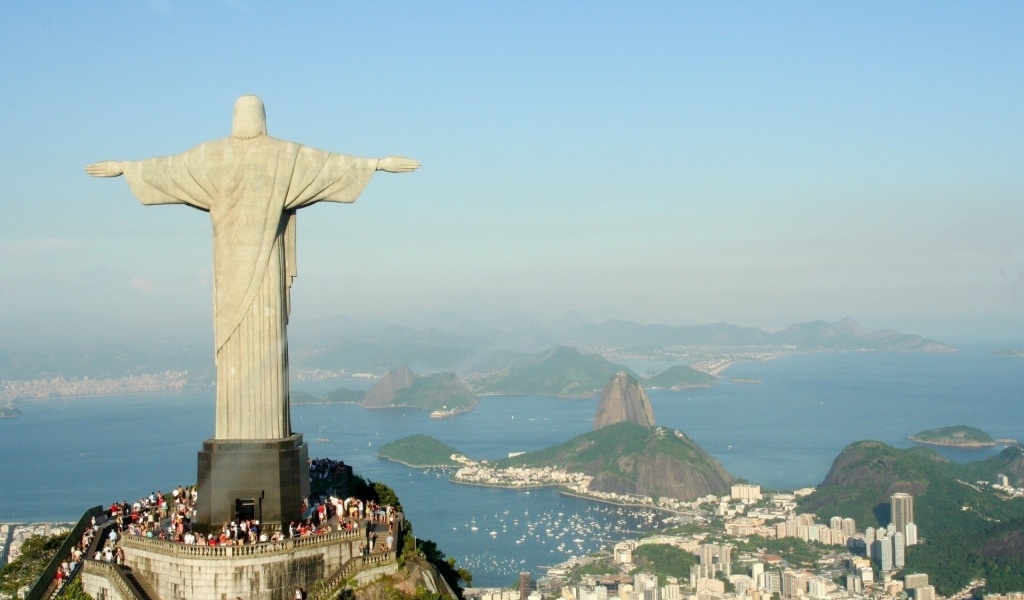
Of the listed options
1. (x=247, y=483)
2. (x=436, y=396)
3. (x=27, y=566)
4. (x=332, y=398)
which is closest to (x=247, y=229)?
(x=247, y=483)

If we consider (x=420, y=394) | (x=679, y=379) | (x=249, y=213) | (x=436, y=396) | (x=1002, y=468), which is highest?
(x=249, y=213)

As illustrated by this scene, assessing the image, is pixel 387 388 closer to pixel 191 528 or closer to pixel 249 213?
pixel 191 528

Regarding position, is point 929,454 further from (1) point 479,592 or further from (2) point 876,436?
(1) point 479,592

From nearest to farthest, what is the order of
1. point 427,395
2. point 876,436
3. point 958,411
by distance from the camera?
point 876,436 → point 958,411 → point 427,395

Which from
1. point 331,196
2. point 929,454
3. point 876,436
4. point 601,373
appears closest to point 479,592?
point 331,196

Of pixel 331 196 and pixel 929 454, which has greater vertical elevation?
→ pixel 331 196

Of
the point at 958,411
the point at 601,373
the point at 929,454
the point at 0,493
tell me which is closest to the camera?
the point at 0,493
